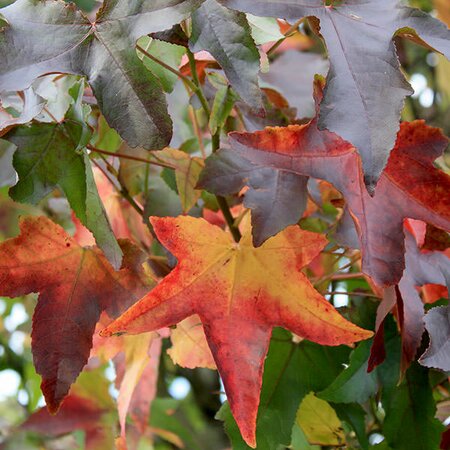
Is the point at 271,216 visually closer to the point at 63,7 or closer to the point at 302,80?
the point at 63,7

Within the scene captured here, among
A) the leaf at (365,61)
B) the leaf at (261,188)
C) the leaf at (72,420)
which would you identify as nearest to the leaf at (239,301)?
the leaf at (261,188)

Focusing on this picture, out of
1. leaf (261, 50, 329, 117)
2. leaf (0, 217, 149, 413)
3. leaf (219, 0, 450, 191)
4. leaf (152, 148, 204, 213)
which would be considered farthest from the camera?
leaf (261, 50, 329, 117)

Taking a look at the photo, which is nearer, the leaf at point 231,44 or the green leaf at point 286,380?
the leaf at point 231,44

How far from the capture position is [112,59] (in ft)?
1.83

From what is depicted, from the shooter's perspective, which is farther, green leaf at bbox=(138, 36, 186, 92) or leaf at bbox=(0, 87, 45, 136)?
green leaf at bbox=(138, 36, 186, 92)

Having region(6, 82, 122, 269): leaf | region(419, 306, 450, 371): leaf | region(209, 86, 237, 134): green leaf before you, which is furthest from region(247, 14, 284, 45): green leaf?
region(419, 306, 450, 371): leaf

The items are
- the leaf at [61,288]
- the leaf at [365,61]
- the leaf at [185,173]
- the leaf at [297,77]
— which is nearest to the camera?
the leaf at [365,61]

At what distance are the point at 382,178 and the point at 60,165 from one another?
0.25 metres

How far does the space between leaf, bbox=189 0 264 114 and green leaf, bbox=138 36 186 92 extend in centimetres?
11

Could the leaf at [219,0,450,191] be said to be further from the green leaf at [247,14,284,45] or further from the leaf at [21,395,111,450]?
the leaf at [21,395,111,450]

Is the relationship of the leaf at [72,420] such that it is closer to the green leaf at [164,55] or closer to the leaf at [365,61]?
the green leaf at [164,55]

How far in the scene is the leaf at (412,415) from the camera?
682mm

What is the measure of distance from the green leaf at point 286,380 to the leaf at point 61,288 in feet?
0.49

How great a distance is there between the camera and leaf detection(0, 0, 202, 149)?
549 millimetres
